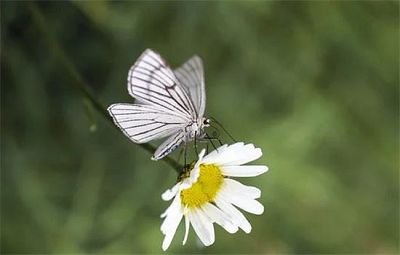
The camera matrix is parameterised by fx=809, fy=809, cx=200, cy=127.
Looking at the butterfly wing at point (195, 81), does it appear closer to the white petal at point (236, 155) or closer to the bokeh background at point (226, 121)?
the white petal at point (236, 155)

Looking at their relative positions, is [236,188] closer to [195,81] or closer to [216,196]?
[216,196]

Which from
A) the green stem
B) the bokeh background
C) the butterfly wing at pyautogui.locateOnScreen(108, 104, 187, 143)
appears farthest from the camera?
the bokeh background

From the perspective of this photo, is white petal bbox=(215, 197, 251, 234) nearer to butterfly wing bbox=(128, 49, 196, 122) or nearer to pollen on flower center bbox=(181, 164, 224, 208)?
pollen on flower center bbox=(181, 164, 224, 208)

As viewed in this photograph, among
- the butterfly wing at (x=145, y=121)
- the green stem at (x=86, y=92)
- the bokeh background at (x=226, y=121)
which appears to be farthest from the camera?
the bokeh background at (x=226, y=121)

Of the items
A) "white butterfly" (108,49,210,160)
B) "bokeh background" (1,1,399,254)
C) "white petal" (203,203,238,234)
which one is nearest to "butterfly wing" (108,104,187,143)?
"white butterfly" (108,49,210,160)

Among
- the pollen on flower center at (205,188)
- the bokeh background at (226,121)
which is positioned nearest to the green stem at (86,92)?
the pollen on flower center at (205,188)

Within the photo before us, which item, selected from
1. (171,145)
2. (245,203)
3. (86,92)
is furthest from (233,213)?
(86,92)

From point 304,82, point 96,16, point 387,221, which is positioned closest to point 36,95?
point 96,16
